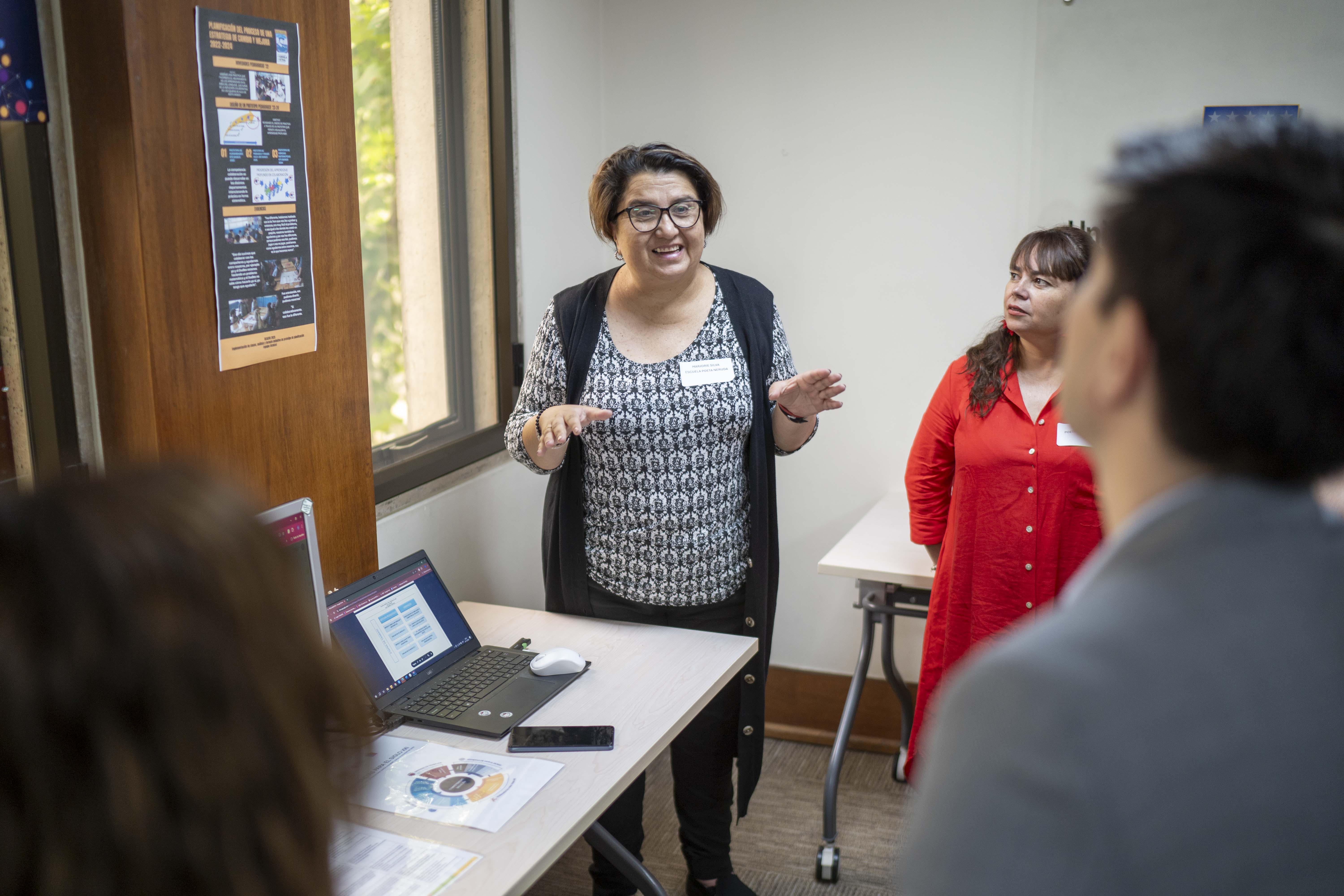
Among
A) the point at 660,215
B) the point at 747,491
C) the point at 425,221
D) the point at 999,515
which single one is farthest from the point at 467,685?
the point at 425,221

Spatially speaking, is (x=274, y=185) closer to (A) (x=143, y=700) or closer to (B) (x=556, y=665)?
(B) (x=556, y=665)

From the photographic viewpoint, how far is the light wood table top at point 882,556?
8.33 feet

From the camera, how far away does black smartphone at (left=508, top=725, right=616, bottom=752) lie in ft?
5.32

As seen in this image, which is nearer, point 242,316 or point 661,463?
point 242,316

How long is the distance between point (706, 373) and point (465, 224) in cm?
101

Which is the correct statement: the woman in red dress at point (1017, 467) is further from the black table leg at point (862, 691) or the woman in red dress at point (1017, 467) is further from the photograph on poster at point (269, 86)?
the photograph on poster at point (269, 86)

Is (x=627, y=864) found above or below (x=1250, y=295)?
below

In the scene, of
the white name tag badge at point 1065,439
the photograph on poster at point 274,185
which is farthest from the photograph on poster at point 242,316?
the white name tag badge at point 1065,439

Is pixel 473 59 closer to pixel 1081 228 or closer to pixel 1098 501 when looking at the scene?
pixel 1081 228

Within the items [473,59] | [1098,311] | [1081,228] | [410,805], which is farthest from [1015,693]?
[473,59]

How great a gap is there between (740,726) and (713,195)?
1193 mm

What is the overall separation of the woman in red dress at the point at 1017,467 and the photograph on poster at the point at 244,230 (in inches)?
59.2

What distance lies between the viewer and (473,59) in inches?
106

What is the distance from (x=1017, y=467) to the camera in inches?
85.1
